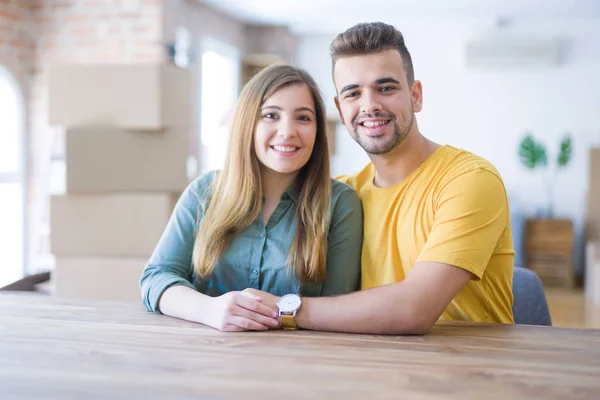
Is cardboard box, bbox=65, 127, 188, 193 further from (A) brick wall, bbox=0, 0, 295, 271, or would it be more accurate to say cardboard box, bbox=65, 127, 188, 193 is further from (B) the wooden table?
(A) brick wall, bbox=0, 0, 295, 271

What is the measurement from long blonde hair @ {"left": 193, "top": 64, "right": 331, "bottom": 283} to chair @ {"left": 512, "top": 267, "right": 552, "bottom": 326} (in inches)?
22.7

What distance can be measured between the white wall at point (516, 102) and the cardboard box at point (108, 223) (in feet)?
15.0

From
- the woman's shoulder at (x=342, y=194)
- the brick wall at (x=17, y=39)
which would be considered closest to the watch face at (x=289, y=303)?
the woman's shoulder at (x=342, y=194)

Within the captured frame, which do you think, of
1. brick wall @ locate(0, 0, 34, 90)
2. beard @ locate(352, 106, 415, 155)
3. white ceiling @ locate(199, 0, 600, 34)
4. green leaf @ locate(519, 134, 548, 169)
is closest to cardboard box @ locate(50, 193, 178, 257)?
beard @ locate(352, 106, 415, 155)

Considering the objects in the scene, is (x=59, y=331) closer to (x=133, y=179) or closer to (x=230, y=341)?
(x=230, y=341)

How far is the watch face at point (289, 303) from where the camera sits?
4.94 ft

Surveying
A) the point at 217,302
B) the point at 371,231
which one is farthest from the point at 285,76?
the point at 217,302

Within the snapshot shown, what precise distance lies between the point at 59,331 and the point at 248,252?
0.56 metres

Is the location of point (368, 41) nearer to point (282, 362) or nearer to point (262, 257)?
point (262, 257)

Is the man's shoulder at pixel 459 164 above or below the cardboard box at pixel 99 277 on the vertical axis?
above

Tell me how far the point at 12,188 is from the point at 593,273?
5.00 metres

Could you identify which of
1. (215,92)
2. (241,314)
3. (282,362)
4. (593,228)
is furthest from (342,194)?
(593,228)

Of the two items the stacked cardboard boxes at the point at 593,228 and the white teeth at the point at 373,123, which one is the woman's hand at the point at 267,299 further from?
the stacked cardboard boxes at the point at 593,228

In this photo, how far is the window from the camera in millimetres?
6281
